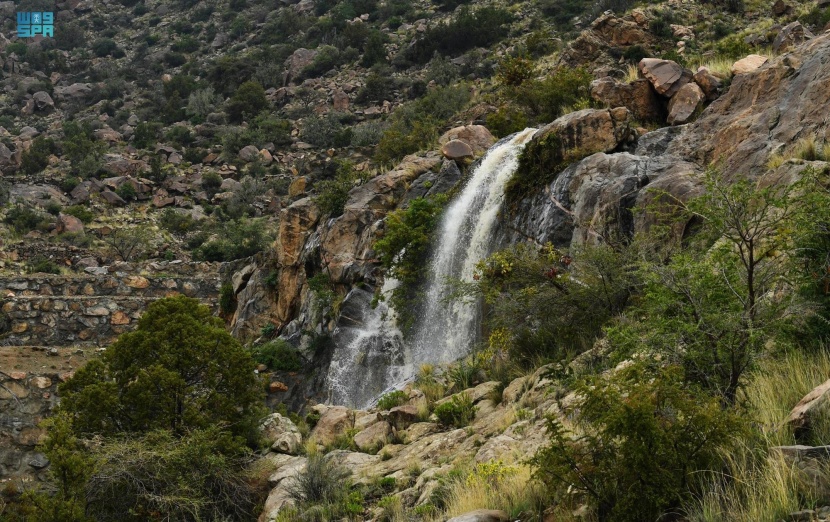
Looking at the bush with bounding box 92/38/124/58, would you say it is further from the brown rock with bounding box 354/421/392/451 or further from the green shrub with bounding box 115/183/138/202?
the brown rock with bounding box 354/421/392/451

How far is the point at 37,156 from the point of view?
42250mm

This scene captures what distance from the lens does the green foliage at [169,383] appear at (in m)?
11.7

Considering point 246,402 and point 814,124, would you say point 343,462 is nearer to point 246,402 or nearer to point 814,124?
point 246,402

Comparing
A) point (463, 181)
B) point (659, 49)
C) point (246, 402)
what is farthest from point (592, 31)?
point (246, 402)

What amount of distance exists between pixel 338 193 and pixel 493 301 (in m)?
9.99

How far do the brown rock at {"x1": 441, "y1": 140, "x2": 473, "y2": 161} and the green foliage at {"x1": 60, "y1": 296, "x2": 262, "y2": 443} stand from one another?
31.8ft

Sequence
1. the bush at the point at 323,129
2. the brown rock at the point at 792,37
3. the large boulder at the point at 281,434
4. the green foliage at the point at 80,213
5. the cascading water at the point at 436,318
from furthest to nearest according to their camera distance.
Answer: the bush at the point at 323,129 → the green foliage at the point at 80,213 → the brown rock at the point at 792,37 → the cascading water at the point at 436,318 → the large boulder at the point at 281,434

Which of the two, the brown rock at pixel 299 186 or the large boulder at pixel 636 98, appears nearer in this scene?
the large boulder at pixel 636 98

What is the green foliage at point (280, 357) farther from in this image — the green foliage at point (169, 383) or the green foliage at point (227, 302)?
the green foliage at point (169, 383)

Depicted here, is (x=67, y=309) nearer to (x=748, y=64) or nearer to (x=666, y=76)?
(x=666, y=76)

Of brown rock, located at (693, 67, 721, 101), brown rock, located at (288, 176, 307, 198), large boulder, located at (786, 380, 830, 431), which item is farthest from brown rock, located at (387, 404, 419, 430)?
brown rock, located at (288, 176, 307, 198)

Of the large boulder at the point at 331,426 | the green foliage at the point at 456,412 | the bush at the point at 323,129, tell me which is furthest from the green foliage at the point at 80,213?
the green foliage at the point at 456,412

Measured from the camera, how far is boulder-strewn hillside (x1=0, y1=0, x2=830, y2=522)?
589 cm

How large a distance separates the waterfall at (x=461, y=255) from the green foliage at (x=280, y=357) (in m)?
4.07
